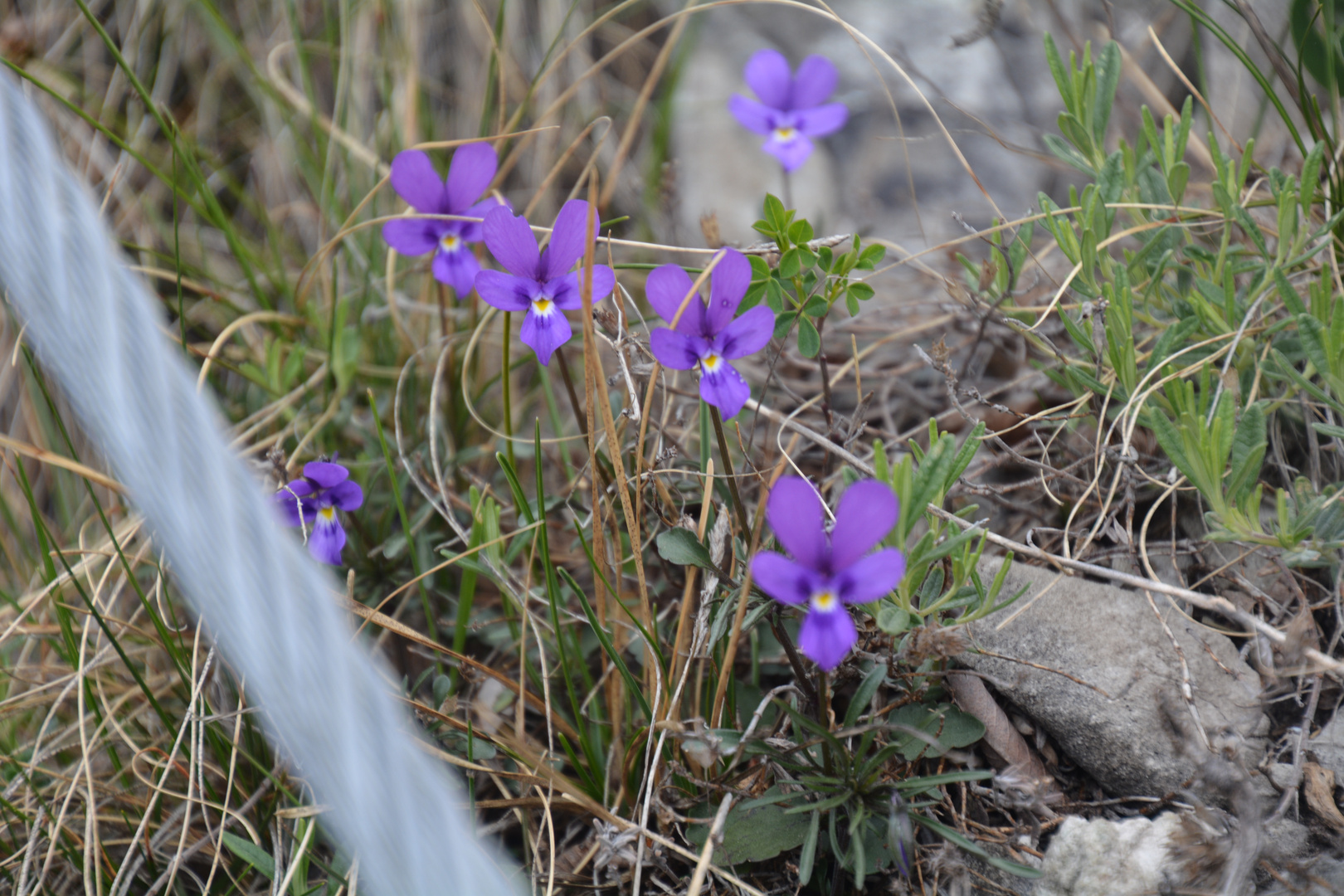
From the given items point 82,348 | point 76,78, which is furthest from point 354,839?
point 76,78

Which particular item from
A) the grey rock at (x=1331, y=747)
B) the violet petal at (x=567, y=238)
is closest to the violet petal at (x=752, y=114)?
the violet petal at (x=567, y=238)

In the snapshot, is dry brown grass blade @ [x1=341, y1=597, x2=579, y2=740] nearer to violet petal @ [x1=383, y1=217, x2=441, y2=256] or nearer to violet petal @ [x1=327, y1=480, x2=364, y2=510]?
violet petal @ [x1=327, y1=480, x2=364, y2=510]

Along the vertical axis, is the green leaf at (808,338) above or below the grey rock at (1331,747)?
above

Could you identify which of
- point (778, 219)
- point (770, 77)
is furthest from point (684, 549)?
point (770, 77)

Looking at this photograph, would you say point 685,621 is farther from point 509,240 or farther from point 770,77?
point 770,77

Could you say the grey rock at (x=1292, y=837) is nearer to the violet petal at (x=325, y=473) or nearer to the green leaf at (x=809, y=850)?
the green leaf at (x=809, y=850)
